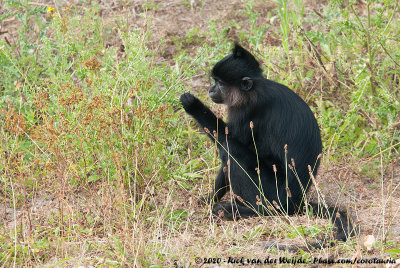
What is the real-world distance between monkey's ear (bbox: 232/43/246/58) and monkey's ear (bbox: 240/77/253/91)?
239 millimetres

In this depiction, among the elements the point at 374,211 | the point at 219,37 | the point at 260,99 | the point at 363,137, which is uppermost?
the point at 219,37

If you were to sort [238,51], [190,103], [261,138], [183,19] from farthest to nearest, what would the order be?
[183,19], [190,103], [261,138], [238,51]

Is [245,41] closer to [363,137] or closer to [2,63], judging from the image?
[363,137]

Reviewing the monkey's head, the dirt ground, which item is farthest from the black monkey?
the dirt ground

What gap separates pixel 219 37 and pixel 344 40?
5.59 feet

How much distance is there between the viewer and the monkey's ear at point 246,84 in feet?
17.8

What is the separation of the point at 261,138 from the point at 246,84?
22.3 inches

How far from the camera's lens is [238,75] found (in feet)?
18.0

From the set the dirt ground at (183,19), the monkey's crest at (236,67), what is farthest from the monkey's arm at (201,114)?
the dirt ground at (183,19)

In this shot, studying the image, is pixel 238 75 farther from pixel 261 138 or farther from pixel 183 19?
pixel 183 19

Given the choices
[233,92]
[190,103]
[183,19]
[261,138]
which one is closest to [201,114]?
[190,103]

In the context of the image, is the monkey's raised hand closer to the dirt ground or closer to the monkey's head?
the monkey's head

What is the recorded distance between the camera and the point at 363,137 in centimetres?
656

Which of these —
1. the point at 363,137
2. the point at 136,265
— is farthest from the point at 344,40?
the point at 136,265
